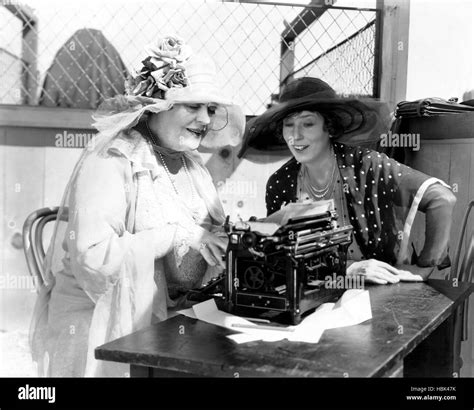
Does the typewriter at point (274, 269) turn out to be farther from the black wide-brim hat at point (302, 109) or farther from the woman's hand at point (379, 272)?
the black wide-brim hat at point (302, 109)

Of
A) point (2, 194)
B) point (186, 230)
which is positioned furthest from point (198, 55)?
point (2, 194)

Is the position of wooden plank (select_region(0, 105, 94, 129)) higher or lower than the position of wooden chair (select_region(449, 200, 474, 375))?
higher

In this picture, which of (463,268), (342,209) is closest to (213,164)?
(342,209)

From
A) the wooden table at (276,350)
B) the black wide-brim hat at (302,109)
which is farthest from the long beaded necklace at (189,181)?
the wooden table at (276,350)

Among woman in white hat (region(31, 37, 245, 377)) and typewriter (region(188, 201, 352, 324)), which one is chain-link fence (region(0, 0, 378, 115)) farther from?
typewriter (region(188, 201, 352, 324))

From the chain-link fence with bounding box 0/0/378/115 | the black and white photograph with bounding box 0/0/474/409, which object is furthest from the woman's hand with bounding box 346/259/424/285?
the chain-link fence with bounding box 0/0/378/115

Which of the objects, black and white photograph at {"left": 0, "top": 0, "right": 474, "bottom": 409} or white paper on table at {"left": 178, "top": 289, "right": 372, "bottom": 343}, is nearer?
white paper on table at {"left": 178, "top": 289, "right": 372, "bottom": 343}

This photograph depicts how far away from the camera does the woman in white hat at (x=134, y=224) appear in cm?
221

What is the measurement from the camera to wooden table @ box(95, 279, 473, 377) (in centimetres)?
139

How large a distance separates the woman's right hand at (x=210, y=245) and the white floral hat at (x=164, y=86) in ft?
1.66

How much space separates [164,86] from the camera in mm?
2287

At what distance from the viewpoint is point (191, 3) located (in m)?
2.57
